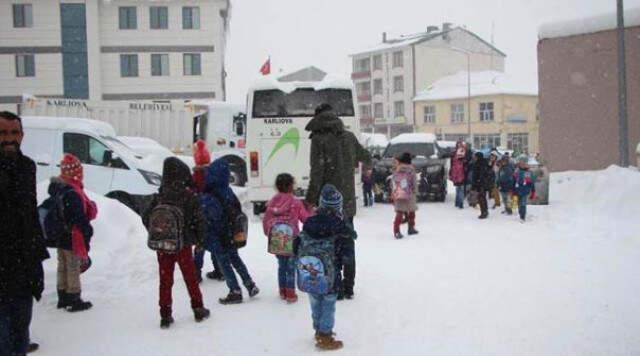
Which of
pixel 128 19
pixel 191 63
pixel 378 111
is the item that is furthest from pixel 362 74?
pixel 128 19

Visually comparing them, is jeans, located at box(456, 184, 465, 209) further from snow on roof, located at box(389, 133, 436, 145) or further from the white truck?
the white truck

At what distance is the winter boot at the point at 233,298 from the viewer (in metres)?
6.62

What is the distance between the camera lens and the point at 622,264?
8219 millimetres

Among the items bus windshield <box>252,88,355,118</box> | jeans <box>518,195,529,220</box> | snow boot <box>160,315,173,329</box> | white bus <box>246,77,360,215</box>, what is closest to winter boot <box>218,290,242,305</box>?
snow boot <box>160,315,173,329</box>

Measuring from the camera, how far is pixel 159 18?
124ft

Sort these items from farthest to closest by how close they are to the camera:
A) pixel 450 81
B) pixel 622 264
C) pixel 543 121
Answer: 1. pixel 450 81
2. pixel 543 121
3. pixel 622 264

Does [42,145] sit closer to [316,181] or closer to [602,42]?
[316,181]

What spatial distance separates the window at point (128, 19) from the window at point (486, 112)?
117 feet

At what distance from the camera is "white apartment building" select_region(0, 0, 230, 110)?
3712cm

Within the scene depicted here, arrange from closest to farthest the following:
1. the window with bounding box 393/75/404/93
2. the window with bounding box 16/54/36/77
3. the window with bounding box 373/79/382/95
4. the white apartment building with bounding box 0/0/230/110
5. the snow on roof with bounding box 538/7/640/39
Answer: the snow on roof with bounding box 538/7/640/39 → the white apartment building with bounding box 0/0/230/110 → the window with bounding box 16/54/36/77 → the window with bounding box 393/75/404/93 → the window with bounding box 373/79/382/95

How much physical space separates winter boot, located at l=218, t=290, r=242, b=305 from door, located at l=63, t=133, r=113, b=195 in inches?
260

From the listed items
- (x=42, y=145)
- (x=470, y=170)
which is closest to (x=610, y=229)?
(x=470, y=170)

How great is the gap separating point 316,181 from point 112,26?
34946mm

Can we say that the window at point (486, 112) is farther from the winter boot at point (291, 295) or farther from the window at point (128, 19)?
the winter boot at point (291, 295)
